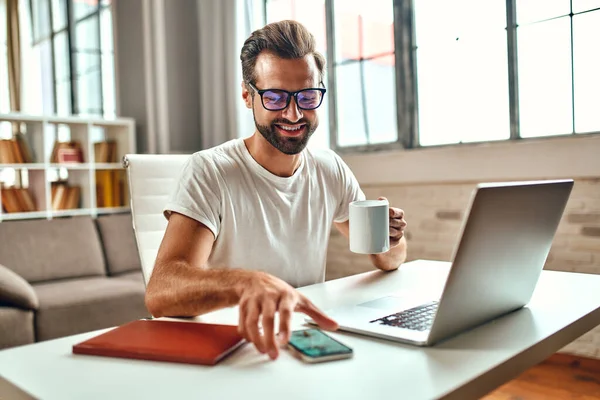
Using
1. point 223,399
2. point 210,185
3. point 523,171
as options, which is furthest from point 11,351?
point 523,171

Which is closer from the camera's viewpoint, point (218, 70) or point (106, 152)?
point (218, 70)

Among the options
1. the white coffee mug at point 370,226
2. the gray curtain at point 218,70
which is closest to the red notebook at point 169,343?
the white coffee mug at point 370,226

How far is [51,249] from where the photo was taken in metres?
3.33

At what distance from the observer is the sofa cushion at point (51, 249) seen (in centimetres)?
320

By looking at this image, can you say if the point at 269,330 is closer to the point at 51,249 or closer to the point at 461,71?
the point at 461,71

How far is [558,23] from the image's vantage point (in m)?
2.56

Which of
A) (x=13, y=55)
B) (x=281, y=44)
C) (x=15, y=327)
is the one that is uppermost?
(x=13, y=55)

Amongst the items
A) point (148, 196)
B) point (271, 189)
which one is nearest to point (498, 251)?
point (271, 189)

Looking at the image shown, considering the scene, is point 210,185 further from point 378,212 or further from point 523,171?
point 523,171

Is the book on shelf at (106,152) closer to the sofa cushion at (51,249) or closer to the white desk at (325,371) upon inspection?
the sofa cushion at (51,249)

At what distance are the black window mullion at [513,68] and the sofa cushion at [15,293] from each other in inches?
95.6

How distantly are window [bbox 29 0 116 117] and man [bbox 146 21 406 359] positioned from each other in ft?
13.3

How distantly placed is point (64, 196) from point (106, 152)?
1.50ft

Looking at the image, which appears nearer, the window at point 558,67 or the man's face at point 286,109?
the man's face at point 286,109
